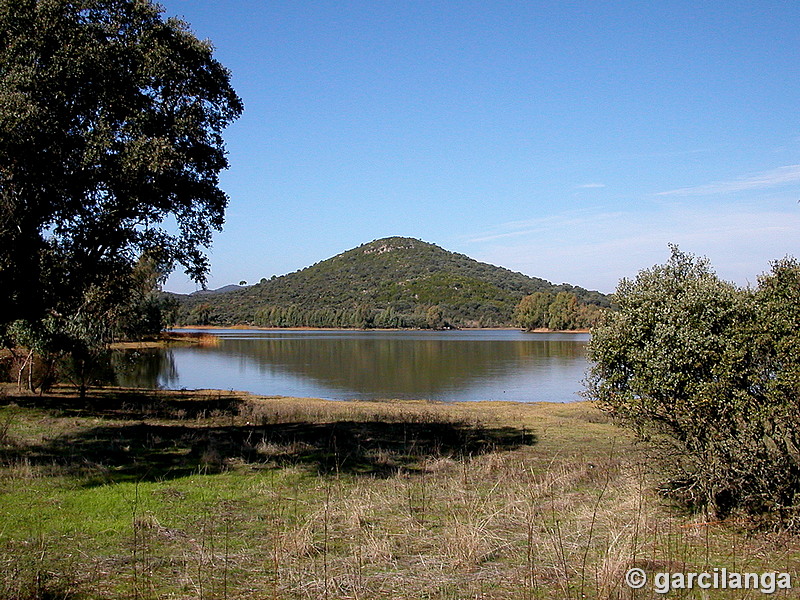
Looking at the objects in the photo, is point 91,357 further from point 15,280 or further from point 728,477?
point 728,477

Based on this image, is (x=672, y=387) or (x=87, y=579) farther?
(x=672, y=387)

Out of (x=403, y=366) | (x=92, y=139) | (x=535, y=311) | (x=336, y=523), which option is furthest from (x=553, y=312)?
(x=336, y=523)

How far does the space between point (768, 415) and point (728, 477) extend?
1.05m

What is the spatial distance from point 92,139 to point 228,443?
22.9 feet

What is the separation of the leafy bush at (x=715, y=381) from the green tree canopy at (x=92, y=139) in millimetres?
9142

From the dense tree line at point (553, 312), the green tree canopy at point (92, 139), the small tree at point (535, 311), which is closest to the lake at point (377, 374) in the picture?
the green tree canopy at point (92, 139)

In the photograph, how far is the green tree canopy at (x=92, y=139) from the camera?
1122 centimetres

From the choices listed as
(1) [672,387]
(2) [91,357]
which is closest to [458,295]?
(2) [91,357]

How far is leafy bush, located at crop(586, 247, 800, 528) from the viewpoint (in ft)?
23.7

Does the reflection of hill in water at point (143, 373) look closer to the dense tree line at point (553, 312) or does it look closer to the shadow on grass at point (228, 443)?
the shadow on grass at point (228, 443)

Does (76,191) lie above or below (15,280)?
above

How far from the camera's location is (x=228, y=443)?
562 inches

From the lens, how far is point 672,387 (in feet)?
26.4

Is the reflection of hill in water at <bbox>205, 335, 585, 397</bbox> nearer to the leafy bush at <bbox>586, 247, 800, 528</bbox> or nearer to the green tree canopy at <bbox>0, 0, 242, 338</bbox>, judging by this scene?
the green tree canopy at <bbox>0, 0, 242, 338</bbox>
